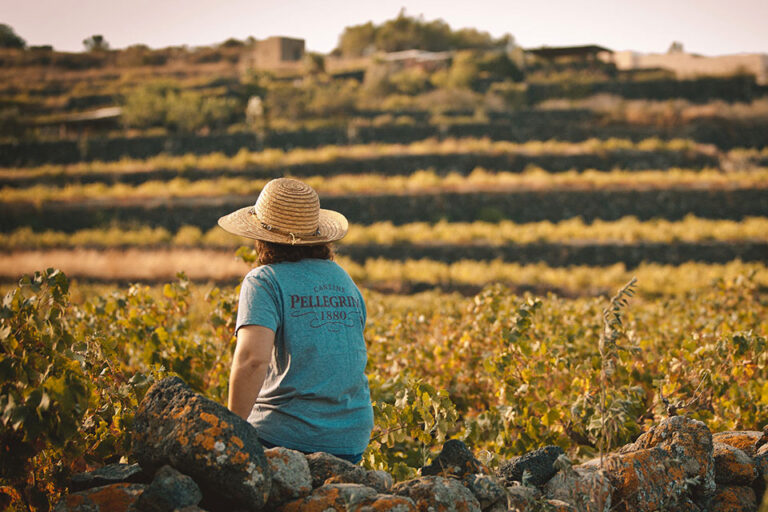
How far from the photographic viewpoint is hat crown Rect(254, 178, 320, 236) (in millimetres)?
2262

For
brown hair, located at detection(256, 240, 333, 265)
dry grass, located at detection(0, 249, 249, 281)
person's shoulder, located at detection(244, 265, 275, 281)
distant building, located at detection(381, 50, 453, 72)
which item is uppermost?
distant building, located at detection(381, 50, 453, 72)

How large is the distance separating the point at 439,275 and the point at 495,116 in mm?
10387

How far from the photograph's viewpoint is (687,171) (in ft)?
54.0

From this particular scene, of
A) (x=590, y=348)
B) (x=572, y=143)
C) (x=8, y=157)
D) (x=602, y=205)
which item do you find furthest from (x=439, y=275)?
(x=8, y=157)

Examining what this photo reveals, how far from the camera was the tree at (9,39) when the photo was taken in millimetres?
32531

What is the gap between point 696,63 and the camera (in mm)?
30391

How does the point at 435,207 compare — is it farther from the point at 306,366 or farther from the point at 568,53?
the point at 568,53

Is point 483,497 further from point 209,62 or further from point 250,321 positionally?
point 209,62

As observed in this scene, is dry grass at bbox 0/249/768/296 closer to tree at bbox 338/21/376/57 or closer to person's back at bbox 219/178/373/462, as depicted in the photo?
person's back at bbox 219/178/373/462

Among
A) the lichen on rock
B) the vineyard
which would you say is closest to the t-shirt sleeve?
the lichen on rock

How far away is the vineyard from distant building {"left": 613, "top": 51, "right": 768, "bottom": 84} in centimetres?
499

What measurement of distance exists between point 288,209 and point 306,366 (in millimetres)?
564

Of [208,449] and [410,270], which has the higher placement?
[208,449]

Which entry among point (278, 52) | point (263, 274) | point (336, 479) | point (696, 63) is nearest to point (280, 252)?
point (263, 274)
